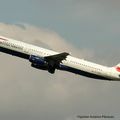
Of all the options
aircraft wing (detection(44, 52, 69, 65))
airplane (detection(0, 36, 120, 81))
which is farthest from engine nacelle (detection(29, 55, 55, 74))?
aircraft wing (detection(44, 52, 69, 65))

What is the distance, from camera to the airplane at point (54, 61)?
155500mm

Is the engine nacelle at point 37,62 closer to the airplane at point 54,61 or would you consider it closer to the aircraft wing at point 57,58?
the airplane at point 54,61

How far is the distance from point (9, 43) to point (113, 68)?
77.3ft

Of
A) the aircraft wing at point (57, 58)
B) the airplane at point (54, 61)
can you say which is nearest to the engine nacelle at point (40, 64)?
the airplane at point (54, 61)

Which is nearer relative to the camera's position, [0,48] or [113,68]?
[0,48]

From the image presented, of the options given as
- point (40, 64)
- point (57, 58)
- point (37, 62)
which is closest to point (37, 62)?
point (37, 62)

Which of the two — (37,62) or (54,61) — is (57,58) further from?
(37,62)

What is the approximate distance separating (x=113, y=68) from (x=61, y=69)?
1257 cm

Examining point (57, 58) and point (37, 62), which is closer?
point (37, 62)

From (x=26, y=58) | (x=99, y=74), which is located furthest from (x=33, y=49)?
(x=99, y=74)

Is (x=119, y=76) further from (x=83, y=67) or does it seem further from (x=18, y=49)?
(x=18, y=49)

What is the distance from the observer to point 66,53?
510 ft

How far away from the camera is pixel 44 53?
160 meters

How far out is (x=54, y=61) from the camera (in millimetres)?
159250
